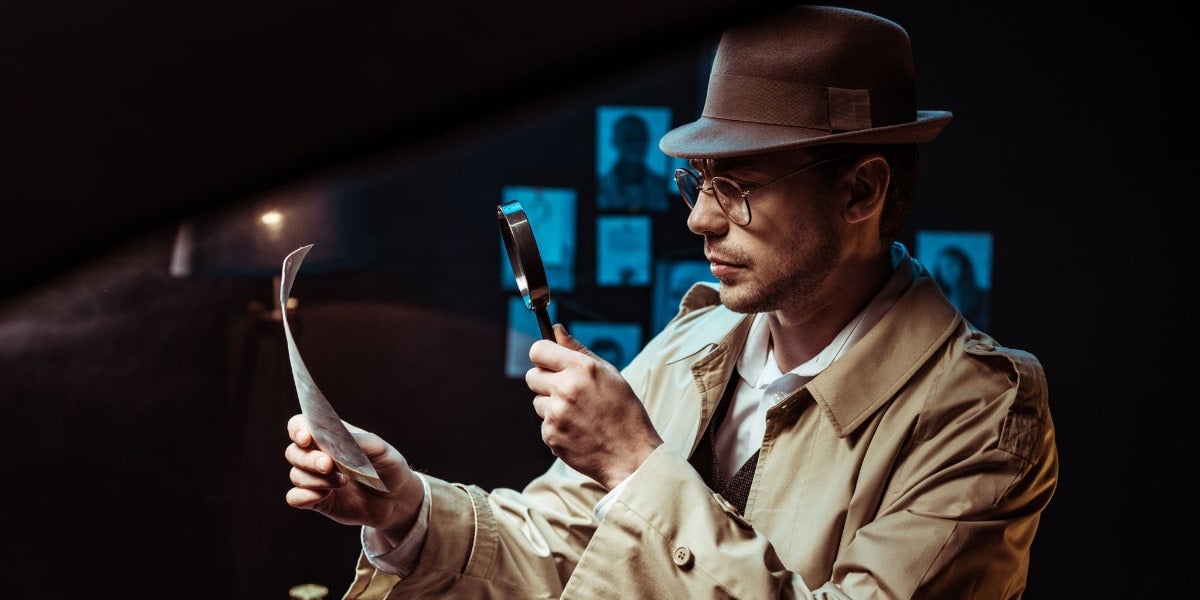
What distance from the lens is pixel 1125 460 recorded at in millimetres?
2131

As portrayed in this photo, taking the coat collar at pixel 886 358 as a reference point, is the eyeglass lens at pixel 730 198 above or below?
above

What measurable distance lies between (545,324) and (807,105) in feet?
1.40

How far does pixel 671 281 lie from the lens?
2.14 metres

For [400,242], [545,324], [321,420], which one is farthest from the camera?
[400,242]

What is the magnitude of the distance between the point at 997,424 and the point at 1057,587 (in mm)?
1180

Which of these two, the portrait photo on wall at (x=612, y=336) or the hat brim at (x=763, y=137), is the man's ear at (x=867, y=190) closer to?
the hat brim at (x=763, y=137)

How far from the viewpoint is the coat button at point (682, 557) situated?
1.04 meters

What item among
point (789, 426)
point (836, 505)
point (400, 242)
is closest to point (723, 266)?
point (789, 426)

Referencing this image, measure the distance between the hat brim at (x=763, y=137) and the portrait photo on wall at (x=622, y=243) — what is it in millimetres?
Result: 796

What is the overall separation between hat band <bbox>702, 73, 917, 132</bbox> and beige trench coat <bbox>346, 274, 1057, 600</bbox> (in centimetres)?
24

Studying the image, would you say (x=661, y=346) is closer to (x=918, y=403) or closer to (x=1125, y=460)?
(x=918, y=403)

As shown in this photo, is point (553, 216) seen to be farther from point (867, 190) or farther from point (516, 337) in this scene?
point (867, 190)

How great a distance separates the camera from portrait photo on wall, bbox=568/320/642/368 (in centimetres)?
214

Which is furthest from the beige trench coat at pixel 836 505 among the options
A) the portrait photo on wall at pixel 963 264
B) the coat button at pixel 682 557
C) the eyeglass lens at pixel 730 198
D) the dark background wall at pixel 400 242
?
the portrait photo on wall at pixel 963 264
